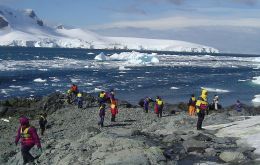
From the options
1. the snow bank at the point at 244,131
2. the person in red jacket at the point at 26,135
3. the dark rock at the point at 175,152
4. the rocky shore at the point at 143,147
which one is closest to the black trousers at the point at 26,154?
the person in red jacket at the point at 26,135

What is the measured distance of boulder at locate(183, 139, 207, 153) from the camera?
51.0ft

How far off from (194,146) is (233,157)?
1686 millimetres

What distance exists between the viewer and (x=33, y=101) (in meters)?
35.5

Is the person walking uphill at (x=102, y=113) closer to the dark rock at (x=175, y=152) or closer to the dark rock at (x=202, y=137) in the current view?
the dark rock at (x=202, y=137)

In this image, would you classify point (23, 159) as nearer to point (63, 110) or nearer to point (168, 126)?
point (168, 126)

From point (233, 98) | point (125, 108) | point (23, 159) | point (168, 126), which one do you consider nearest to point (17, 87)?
point (233, 98)

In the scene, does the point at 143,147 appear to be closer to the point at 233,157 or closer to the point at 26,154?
the point at 233,157

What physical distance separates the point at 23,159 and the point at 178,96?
1512 inches

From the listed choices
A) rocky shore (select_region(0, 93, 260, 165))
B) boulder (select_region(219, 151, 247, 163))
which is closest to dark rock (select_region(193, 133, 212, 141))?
rocky shore (select_region(0, 93, 260, 165))

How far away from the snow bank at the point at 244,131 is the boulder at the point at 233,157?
96 centimetres

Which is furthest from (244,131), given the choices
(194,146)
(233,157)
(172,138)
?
(233,157)

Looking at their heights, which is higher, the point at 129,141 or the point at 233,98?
the point at 129,141

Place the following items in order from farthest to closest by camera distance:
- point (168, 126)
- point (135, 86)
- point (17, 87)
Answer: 1. point (135, 86)
2. point (17, 87)
3. point (168, 126)

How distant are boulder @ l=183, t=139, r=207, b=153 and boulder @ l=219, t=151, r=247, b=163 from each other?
3.56ft
